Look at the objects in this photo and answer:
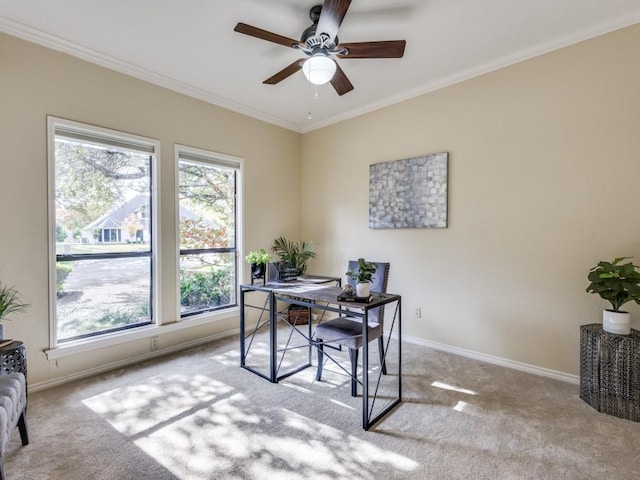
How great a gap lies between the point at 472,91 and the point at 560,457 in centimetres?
302

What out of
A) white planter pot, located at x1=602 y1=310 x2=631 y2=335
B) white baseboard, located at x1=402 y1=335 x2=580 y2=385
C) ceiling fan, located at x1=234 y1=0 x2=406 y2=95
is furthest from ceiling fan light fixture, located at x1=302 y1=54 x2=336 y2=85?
white baseboard, located at x1=402 y1=335 x2=580 y2=385

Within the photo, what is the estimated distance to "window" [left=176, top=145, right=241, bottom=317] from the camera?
3523 millimetres

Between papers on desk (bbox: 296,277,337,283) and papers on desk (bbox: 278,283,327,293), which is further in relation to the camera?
papers on desk (bbox: 296,277,337,283)

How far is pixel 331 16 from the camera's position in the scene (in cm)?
192

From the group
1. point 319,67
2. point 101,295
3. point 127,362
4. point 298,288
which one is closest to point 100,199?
point 101,295

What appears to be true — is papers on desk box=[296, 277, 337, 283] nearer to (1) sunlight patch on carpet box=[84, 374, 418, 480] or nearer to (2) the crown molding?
(1) sunlight patch on carpet box=[84, 374, 418, 480]

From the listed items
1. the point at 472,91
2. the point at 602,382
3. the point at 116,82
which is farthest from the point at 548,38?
the point at 116,82

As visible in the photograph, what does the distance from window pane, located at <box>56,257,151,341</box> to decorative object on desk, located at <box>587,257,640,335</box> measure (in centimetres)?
386

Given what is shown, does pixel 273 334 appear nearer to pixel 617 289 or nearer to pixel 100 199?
Result: pixel 100 199

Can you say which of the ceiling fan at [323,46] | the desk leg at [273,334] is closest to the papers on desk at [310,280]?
the desk leg at [273,334]

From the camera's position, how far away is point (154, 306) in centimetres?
327

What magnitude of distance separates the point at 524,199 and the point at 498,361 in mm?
1534

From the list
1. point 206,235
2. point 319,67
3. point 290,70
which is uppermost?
point 290,70

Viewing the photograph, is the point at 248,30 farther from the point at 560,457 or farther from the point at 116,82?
the point at 560,457
